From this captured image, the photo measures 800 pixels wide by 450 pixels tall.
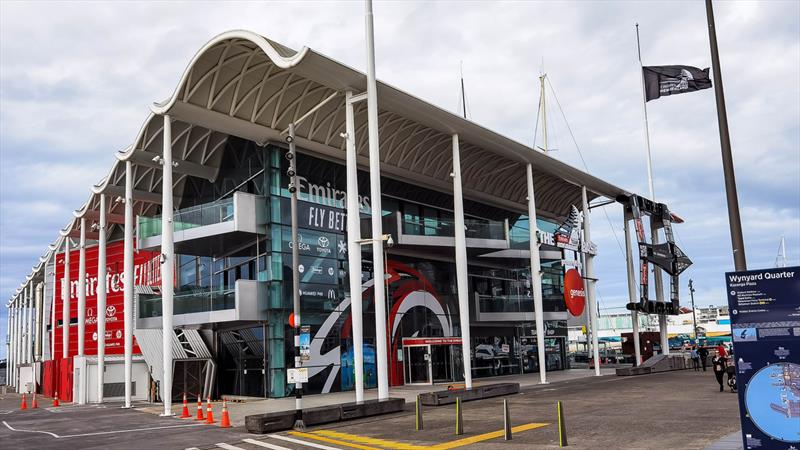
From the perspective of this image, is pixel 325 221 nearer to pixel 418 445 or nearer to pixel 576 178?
pixel 576 178

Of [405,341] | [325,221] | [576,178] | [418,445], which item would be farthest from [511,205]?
[418,445]

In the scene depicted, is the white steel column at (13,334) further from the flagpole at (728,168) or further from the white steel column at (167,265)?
the flagpole at (728,168)

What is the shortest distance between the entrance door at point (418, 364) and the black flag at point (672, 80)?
58.6 ft

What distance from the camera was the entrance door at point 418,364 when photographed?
36.9m

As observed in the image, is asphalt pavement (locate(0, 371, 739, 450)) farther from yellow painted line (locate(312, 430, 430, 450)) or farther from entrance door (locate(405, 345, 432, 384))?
entrance door (locate(405, 345, 432, 384))

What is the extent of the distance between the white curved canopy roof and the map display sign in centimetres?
1632

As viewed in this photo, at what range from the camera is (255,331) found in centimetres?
3206

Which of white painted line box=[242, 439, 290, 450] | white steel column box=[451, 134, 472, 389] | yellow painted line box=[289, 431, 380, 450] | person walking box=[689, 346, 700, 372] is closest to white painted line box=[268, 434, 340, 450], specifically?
yellow painted line box=[289, 431, 380, 450]

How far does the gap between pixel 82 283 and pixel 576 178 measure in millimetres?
29037

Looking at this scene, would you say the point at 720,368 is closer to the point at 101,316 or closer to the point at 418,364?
the point at 418,364

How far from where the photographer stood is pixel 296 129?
30672mm

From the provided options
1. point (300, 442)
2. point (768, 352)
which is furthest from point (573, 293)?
point (768, 352)

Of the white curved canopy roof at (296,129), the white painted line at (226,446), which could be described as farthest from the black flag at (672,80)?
the white painted line at (226,446)

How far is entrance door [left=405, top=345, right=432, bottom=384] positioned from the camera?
1454 inches
